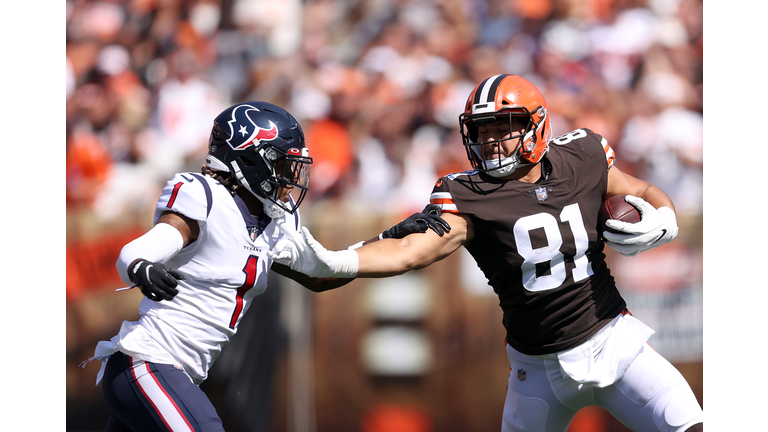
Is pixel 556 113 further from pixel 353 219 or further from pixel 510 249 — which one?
pixel 510 249

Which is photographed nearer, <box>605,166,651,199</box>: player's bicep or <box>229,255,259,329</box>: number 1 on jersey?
<box>229,255,259,329</box>: number 1 on jersey

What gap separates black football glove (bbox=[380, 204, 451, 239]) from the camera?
2432 mm

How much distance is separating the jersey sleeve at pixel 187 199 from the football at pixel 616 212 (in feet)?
5.28

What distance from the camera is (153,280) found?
Result: 1887mm

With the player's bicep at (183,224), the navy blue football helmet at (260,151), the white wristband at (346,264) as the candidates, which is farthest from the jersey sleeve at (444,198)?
the player's bicep at (183,224)

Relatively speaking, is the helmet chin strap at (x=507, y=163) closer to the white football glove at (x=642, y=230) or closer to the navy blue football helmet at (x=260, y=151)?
the white football glove at (x=642, y=230)

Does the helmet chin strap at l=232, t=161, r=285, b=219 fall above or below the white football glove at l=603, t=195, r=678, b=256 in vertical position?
above

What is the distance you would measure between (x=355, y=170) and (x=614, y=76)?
77.9 inches

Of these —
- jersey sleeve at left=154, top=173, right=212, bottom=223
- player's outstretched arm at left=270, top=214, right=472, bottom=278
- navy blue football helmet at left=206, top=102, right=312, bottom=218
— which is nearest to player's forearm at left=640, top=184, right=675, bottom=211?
player's outstretched arm at left=270, top=214, right=472, bottom=278

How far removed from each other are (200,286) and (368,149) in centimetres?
229

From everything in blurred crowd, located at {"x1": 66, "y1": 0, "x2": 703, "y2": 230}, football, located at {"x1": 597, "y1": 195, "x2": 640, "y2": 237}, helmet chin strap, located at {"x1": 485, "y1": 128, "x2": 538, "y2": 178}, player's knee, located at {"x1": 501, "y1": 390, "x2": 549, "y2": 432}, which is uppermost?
blurred crowd, located at {"x1": 66, "y1": 0, "x2": 703, "y2": 230}

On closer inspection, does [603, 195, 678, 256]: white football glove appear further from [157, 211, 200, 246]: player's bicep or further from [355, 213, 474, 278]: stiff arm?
[157, 211, 200, 246]: player's bicep

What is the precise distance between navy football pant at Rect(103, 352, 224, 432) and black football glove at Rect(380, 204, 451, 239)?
0.97m

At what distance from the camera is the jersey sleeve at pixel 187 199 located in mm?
2123
